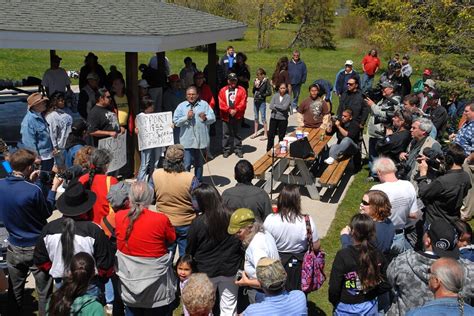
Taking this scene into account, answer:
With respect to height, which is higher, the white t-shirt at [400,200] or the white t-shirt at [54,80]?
the white t-shirt at [54,80]

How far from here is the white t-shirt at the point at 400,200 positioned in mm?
5961

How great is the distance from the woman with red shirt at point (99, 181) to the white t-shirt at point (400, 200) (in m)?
2.80

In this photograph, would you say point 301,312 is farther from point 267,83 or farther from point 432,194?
point 267,83

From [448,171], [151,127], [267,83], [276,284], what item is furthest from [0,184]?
[267,83]

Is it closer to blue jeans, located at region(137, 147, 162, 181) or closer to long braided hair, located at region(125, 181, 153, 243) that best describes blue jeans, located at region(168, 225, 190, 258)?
long braided hair, located at region(125, 181, 153, 243)

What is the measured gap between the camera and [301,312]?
3930 millimetres

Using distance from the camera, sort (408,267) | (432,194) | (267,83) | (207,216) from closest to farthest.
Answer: (408,267) < (207,216) < (432,194) < (267,83)

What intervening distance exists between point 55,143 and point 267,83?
219 inches

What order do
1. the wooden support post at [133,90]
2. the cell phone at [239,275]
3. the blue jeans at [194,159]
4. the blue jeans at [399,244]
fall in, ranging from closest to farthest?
the cell phone at [239,275] → the blue jeans at [399,244] → the blue jeans at [194,159] → the wooden support post at [133,90]

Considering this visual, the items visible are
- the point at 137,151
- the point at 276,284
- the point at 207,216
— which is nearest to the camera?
the point at 276,284

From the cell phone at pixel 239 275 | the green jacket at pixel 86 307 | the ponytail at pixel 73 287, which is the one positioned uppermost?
the ponytail at pixel 73 287

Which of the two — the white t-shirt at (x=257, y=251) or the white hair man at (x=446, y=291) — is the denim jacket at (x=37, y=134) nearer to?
the white t-shirt at (x=257, y=251)

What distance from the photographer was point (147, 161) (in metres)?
9.45

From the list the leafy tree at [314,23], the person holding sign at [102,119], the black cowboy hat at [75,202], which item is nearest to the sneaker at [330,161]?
the person holding sign at [102,119]
